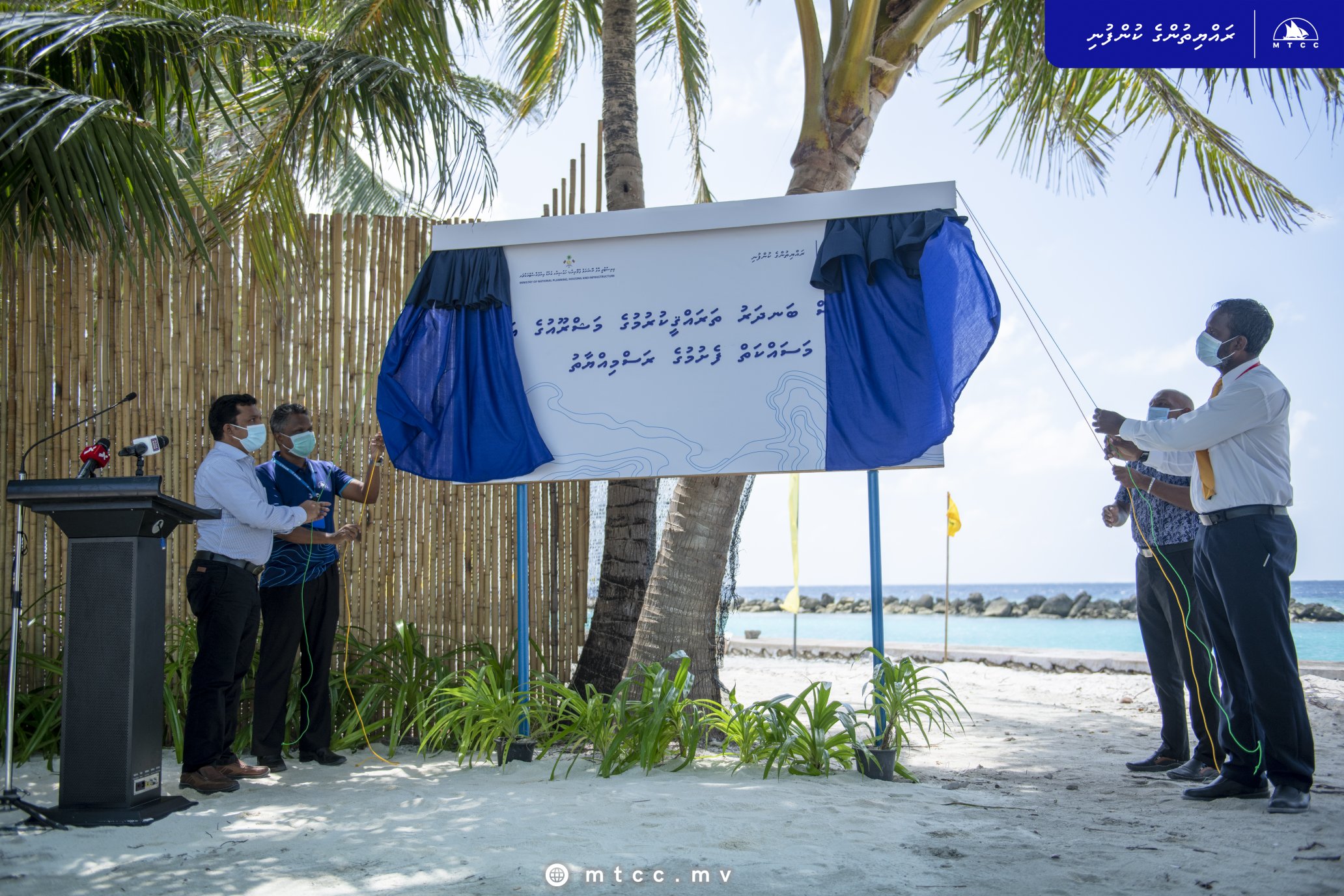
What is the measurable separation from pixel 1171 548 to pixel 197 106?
503 cm

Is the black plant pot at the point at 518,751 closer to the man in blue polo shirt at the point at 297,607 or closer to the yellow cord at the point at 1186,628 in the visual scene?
the man in blue polo shirt at the point at 297,607

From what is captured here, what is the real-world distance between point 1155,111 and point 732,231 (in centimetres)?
368

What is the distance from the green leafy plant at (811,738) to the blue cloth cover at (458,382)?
1.42 meters

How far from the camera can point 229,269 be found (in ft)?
16.4

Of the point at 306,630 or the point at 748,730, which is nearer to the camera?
the point at 748,730

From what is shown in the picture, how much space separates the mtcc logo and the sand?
3.10 m

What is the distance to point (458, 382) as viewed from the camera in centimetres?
424

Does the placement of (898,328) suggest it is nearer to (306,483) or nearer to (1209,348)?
(1209,348)

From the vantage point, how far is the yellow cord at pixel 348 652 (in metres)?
4.29

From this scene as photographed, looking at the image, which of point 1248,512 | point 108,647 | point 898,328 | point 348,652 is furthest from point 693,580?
point 108,647

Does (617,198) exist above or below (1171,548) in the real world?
above

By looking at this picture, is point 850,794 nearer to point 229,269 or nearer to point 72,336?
point 229,269

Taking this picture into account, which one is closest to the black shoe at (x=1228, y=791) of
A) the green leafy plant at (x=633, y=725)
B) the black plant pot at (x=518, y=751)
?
the green leafy plant at (x=633, y=725)

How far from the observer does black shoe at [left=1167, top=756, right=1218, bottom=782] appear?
3709 mm
